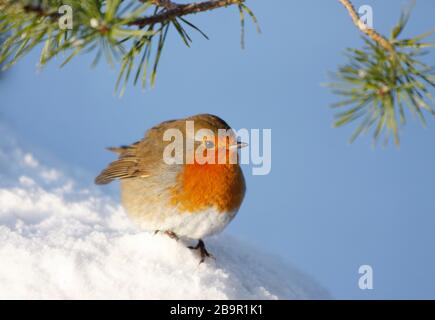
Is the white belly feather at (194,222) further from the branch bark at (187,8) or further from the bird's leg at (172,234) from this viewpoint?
the branch bark at (187,8)

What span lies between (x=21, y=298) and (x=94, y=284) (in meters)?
0.23

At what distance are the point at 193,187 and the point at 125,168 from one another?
0.48 meters

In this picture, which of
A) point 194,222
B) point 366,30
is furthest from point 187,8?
point 194,222

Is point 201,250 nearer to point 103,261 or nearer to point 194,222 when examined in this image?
point 194,222

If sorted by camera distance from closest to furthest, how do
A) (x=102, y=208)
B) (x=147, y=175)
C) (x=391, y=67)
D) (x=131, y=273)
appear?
(x=391, y=67), (x=131, y=273), (x=147, y=175), (x=102, y=208)

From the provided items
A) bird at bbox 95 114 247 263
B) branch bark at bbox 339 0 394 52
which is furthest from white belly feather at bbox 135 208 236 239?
branch bark at bbox 339 0 394 52

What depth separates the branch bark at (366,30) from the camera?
5.83ft

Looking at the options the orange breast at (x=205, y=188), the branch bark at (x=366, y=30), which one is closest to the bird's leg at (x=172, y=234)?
the orange breast at (x=205, y=188)

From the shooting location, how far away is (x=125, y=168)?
2701 mm

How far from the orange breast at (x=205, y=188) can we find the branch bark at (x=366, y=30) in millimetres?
789

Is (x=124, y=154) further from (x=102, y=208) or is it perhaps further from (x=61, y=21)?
(x=61, y=21)

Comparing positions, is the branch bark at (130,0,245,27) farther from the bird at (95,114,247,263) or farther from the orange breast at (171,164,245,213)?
the orange breast at (171,164,245,213)

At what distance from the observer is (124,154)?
2893 mm
